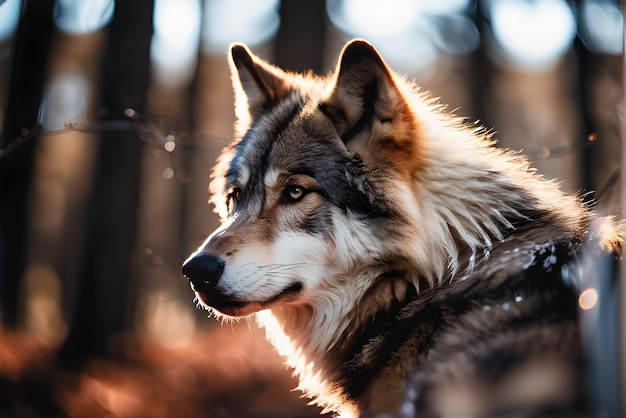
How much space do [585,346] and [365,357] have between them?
841 mm

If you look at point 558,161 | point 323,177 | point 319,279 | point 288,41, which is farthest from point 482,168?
point 288,41

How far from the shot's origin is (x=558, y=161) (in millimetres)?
3328

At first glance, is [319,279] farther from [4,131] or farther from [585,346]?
[4,131]

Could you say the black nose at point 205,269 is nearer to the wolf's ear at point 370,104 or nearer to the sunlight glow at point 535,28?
the wolf's ear at point 370,104

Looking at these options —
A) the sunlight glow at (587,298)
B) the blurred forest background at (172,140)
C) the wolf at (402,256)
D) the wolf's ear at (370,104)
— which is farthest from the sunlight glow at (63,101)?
the sunlight glow at (587,298)

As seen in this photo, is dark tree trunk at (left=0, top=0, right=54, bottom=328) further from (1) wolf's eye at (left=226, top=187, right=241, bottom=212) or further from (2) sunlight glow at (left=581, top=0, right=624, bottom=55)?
(2) sunlight glow at (left=581, top=0, right=624, bottom=55)

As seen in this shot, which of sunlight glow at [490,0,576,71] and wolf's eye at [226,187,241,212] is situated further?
sunlight glow at [490,0,576,71]

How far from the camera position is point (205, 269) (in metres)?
2.10

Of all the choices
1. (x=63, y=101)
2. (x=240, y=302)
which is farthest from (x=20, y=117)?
(x=240, y=302)

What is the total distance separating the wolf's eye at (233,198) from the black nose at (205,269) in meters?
0.57

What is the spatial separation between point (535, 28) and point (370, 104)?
1.29 meters

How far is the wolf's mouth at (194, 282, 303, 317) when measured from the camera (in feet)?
7.05

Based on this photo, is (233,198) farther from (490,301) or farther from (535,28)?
(535,28)

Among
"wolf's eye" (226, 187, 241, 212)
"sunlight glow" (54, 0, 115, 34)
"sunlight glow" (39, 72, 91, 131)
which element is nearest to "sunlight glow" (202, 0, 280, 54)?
"sunlight glow" (54, 0, 115, 34)
